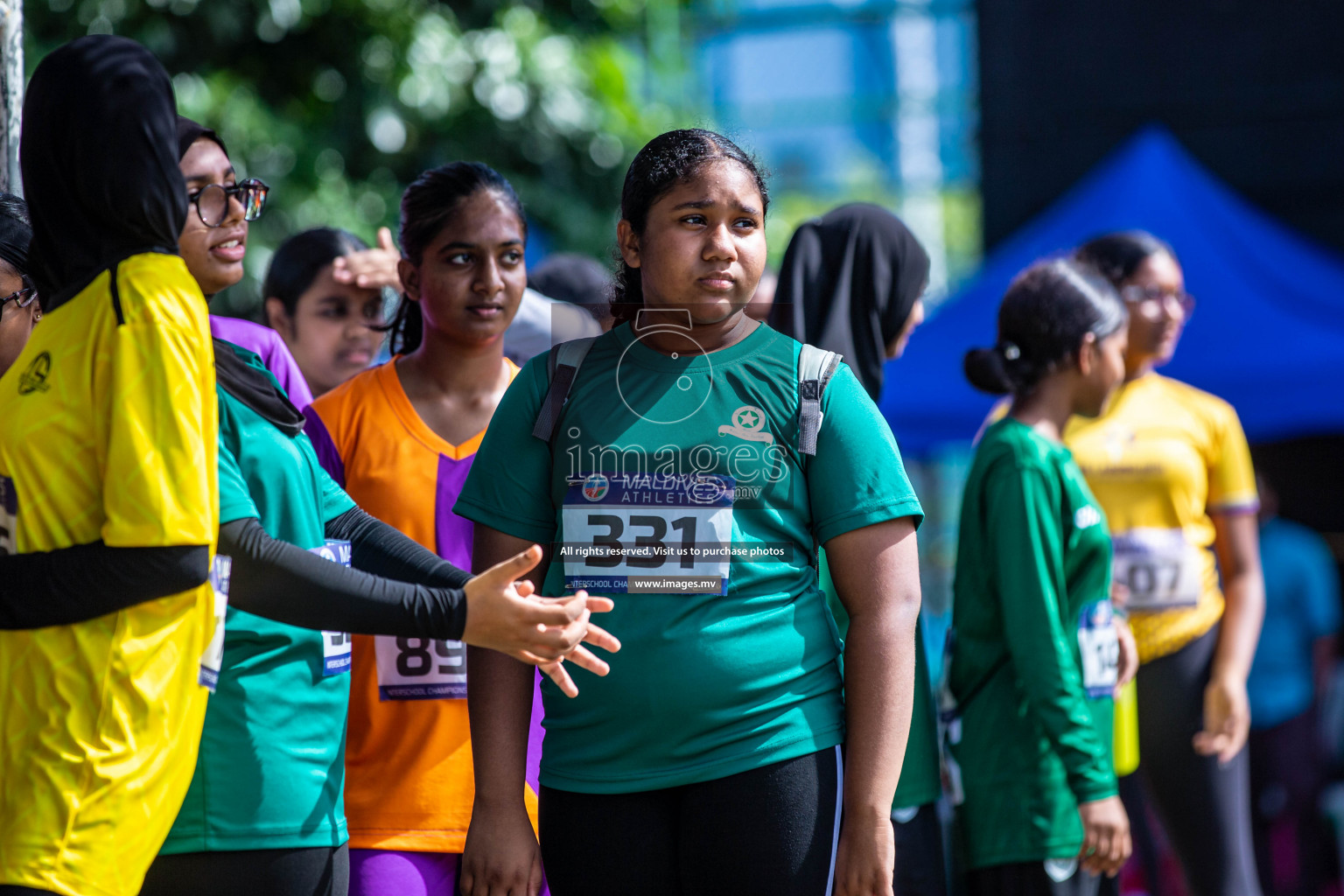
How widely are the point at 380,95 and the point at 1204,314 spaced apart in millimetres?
4355

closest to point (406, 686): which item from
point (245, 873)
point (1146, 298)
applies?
point (245, 873)

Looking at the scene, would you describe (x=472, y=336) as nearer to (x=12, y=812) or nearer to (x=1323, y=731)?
(x=12, y=812)

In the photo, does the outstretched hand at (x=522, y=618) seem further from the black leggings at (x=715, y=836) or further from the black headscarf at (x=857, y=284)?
the black headscarf at (x=857, y=284)

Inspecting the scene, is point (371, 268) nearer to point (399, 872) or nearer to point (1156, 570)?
point (399, 872)

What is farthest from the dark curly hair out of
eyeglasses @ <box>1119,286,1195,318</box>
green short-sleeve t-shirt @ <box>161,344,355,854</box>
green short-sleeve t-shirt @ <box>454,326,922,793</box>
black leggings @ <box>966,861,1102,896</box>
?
eyeglasses @ <box>1119,286,1195,318</box>

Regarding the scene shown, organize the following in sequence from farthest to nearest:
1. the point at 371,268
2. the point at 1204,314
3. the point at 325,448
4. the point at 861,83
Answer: the point at 861,83
the point at 1204,314
the point at 371,268
the point at 325,448

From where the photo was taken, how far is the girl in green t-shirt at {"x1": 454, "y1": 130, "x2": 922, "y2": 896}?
2041 mm

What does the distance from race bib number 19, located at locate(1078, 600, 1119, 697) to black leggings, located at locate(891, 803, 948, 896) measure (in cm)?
53

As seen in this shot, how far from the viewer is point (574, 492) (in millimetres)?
2119

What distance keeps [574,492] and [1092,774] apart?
1.53 m

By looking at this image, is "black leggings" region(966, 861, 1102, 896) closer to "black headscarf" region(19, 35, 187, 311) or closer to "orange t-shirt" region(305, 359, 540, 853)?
"orange t-shirt" region(305, 359, 540, 853)

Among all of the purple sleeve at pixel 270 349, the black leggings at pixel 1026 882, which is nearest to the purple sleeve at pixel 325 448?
the purple sleeve at pixel 270 349

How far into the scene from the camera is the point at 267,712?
84.2 inches

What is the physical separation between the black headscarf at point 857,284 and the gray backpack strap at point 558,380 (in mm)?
977
